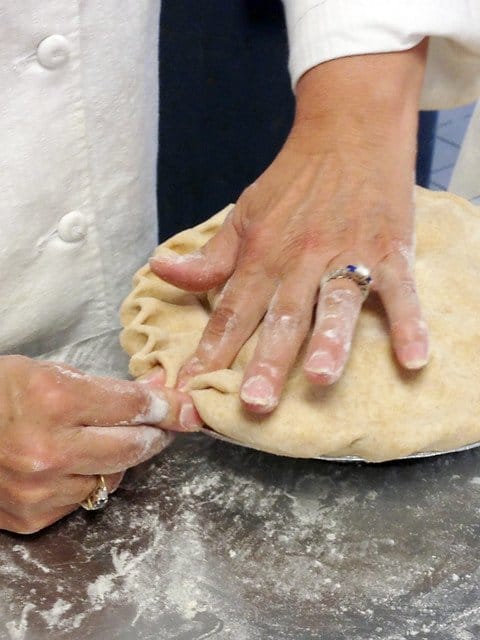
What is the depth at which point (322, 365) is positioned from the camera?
854 millimetres

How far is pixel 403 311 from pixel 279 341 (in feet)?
0.51

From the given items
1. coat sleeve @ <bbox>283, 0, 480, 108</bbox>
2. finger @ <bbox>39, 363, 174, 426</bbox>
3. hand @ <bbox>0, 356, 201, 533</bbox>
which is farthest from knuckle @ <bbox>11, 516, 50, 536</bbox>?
coat sleeve @ <bbox>283, 0, 480, 108</bbox>

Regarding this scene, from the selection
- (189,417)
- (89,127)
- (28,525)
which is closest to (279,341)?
(189,417)

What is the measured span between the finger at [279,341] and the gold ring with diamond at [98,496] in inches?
8.1

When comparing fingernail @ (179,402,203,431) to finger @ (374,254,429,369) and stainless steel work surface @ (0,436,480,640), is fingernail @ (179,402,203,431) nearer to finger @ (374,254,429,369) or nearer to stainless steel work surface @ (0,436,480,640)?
stainless steel work surface @ (0,436,480,640)

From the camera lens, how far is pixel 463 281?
1.07 meters

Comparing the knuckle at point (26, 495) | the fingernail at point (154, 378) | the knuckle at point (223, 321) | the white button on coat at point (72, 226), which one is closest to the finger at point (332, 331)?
the knuckle at point (223, 321)

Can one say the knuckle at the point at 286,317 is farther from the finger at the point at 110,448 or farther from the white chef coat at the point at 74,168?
the white chef coat at the point at 74,168

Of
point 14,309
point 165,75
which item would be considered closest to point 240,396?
point 14,309

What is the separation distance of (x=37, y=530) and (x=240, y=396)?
0.29m

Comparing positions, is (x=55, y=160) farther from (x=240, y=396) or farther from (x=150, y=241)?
(x=240, y=396)

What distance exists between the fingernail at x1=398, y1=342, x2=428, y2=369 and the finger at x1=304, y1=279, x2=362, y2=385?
0.07 meters

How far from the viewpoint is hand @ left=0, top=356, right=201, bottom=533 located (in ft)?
2.78

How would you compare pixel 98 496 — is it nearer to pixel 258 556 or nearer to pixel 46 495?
pixel 46 495
